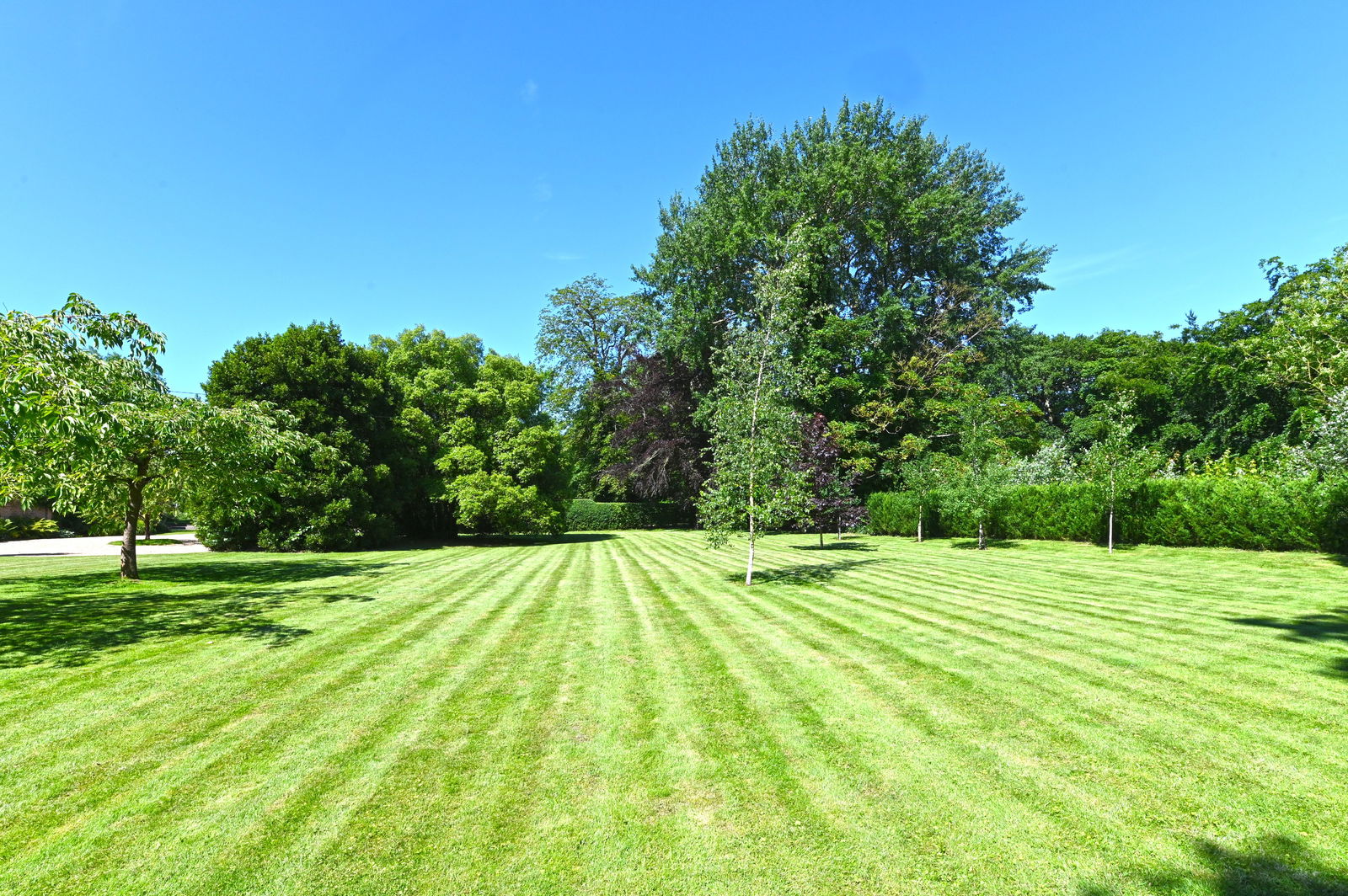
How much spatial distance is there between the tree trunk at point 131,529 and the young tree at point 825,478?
1967 cm

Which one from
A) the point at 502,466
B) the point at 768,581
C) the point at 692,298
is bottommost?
the point at 768,581

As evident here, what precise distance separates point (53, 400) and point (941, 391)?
3289cm

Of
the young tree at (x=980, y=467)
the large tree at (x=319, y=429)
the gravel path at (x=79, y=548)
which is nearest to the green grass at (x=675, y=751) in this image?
the large tree at (x=319, y=429)

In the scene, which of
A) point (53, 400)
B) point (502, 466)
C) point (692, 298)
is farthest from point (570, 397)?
point (53, 400)

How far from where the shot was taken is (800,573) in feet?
48.4

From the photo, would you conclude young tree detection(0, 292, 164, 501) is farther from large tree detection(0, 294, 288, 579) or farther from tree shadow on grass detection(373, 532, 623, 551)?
tree shadow on grass detection(373, 532, 623, 551)

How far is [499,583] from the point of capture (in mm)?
12953

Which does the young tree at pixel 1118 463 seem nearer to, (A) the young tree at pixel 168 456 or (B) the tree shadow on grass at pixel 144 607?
(B) the tree shadow on grass at pixel 144 607

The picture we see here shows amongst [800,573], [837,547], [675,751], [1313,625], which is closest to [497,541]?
[837,547]

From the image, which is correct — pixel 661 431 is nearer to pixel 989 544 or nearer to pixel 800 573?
pixel 989 544

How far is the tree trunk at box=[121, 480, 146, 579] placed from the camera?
12172mm

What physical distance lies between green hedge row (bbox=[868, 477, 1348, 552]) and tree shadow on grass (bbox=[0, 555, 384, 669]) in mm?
21650

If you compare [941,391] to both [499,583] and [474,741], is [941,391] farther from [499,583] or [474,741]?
[474,741]

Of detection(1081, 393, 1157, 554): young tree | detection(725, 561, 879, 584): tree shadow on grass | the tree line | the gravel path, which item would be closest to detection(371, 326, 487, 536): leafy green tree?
the tree line
